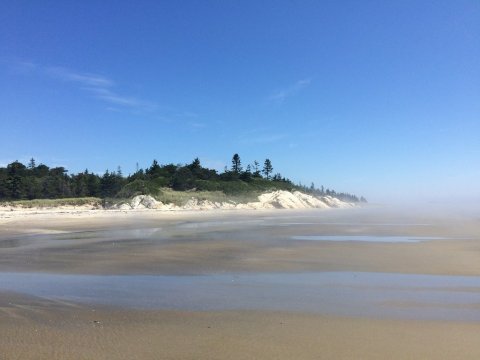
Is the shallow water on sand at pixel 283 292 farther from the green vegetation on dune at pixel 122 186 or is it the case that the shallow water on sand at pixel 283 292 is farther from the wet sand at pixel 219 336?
the green vegetation on dune at pixel 122 186

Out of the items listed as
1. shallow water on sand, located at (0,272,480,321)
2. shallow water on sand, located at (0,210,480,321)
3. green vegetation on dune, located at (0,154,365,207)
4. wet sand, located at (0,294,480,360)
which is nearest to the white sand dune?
green vegetation on dune, located at (0,154,365,207)

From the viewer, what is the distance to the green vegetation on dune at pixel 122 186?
5716 centimetres

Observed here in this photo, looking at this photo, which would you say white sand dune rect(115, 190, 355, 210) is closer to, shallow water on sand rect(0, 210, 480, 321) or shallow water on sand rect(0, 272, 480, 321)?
shallow water on sand rect(0, 210, 480, 321)

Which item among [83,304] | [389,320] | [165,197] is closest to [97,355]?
[83,304]

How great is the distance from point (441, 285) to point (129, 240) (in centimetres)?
1350

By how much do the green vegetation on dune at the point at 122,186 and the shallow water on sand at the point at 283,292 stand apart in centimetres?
4448

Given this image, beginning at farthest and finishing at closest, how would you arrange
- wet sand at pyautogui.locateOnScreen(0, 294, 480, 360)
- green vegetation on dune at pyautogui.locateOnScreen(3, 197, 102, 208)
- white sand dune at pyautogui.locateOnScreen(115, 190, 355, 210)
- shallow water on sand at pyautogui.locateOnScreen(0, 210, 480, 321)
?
white sand dune at pyautogui.locateOnScreen(115, 190, 355, 210), green vegetation on dune at pyautogui.locateOnScreen(3, 197, 102, 208), shallow water on sand at pyautogui.locateOnScreen(0, 210, 480, 321), wet sand at pyautogui.locateOnScreen(0, 294, 480, 360)

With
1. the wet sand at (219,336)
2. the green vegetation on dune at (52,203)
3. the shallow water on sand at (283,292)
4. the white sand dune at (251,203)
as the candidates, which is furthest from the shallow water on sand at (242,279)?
the white sand dune at (251,203)

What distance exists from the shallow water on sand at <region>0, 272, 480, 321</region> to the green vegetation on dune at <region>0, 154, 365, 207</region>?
44.5m

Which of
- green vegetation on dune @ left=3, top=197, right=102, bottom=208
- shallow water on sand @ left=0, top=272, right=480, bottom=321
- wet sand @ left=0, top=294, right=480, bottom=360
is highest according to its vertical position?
green vegetation on dune @ left=3, top=197, right=102, bottom=208

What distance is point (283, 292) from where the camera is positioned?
335 inches

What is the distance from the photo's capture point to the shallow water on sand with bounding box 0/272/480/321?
7250 mm

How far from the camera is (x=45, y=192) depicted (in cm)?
6128

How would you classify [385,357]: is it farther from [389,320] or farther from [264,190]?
[264,190]
